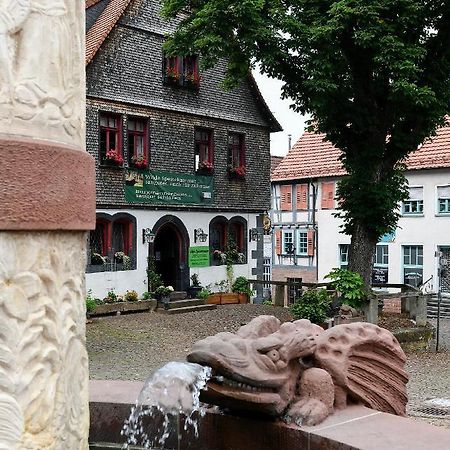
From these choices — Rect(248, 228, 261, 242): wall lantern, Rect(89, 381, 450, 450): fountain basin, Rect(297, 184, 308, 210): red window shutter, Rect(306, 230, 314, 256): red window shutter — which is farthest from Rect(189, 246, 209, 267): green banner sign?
Rect(89, 381, 450, 450): fountain basin

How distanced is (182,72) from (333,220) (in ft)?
42.7

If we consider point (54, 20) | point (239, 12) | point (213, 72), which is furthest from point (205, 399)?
point (213, 72)

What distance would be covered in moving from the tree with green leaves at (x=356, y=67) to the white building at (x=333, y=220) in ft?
41.0

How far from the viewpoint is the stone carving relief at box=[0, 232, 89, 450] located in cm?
246

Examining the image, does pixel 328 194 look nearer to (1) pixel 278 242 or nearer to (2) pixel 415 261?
(1) pixel 278 242

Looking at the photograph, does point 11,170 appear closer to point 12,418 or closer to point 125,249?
point 12,418

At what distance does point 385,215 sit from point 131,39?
9414 mm

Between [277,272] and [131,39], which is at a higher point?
[131,39]

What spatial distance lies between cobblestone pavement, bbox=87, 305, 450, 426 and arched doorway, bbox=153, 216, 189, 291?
2.02m

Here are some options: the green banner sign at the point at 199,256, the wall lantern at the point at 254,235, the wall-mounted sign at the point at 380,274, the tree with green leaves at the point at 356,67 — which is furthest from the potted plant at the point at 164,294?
the wall-mounted sign at the point at 380,274

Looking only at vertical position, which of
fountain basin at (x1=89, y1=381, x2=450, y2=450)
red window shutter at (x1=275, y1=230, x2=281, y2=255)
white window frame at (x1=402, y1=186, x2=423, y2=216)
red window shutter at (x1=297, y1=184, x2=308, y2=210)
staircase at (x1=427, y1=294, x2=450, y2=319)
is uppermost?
red window shutter at (x1=297, y1=184, x2=308, y2=210)

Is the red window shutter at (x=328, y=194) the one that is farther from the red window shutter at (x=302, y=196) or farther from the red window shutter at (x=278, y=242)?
the red window shutter at (x=278, y=242)

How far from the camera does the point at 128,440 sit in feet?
14.3

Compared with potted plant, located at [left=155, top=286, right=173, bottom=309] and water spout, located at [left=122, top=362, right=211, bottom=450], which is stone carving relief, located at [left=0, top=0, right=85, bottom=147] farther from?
potted plant, located at [left=155, top=286, right=173, bottom=309]
